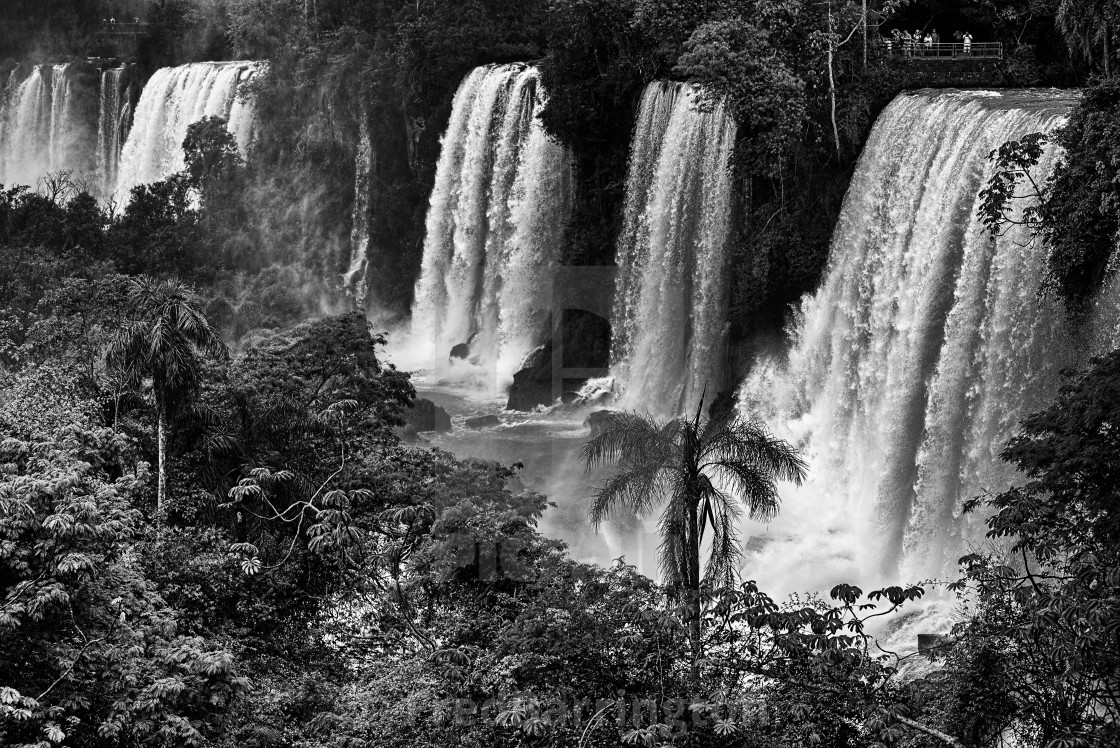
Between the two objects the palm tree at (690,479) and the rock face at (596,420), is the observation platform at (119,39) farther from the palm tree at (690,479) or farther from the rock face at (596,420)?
the palm tree at (690,479)

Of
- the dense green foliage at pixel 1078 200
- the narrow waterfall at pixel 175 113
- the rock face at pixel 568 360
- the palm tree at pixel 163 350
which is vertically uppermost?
the narrow waterfall at pixel 175 113

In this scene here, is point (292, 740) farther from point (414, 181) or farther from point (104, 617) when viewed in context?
point (414, 181)

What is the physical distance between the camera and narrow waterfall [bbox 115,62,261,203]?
46375 mm

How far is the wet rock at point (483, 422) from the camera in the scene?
31.3 m

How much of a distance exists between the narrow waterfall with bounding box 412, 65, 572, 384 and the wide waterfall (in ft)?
62.5

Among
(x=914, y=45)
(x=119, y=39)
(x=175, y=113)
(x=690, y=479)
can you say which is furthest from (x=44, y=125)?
(x=690, y=479)

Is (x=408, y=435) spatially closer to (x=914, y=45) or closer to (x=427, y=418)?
(x=427, y=418)

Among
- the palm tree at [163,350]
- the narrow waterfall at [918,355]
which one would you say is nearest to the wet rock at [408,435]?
Answer: the narrow waterfall at [918,355]

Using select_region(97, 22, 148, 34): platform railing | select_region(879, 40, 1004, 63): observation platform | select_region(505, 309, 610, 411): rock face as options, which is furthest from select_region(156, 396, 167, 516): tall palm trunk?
select_region(97, 22, 148, 34): platform railing

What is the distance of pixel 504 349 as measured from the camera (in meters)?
37.5

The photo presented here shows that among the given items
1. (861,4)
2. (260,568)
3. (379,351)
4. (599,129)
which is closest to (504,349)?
(379,351)

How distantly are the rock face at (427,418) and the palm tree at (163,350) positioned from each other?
12168 millimetres

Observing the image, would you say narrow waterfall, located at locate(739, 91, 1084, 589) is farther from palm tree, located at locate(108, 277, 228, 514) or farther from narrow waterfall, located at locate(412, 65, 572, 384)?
narrow waterfall, located at locate(412, 65, 572, 384)

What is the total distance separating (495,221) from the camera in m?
37.2
